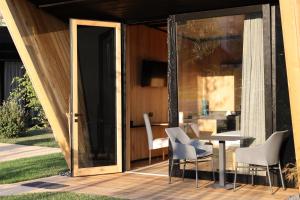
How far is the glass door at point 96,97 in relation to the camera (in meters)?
7.34

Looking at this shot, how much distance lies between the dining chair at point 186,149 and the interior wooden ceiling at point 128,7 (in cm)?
185

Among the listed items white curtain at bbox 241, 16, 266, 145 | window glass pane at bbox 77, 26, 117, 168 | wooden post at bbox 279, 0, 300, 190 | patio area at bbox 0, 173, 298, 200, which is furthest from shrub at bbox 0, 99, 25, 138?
wooden post at bbox 279, 0, 300, 190

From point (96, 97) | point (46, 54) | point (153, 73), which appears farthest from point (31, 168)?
point (153, 73)

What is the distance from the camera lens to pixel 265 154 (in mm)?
5992

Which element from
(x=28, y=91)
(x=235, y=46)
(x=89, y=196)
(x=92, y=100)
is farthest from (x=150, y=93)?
(x=28, y=91)

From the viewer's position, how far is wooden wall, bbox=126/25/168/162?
9.07m

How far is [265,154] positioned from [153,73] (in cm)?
401

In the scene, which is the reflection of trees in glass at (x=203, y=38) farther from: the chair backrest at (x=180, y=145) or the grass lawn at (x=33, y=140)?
the grass lawn at (x=33, y=140)

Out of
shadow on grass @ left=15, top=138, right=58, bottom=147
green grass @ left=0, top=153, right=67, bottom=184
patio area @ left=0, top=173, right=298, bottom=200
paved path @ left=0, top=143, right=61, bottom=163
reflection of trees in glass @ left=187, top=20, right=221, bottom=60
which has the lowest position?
patio area @ left=0, top=173, right=298, bottom=200

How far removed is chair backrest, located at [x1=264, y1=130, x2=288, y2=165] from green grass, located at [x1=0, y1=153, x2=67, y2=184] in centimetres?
353

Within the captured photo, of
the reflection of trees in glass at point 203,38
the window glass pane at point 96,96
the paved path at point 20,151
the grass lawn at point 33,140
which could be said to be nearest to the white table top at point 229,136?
the reflection of trees in glass at point 203,38

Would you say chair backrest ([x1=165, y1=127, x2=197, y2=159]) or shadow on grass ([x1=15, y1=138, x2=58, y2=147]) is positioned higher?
chair backrest ([x1=165, y1=127, x2=197, y2=159])

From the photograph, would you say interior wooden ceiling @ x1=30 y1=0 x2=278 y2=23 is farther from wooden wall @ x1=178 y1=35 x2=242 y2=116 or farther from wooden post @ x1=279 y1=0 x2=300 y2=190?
wooden post @ x1=279 y1=0 x2=300 y2=190

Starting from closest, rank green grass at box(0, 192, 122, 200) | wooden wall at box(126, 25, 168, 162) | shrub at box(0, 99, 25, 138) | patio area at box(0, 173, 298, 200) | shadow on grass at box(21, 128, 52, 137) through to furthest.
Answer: green grass at box(0, 192, 122, 200) → patio area at box(0, 173, 298, 200) → wooden wall at box(126, 25, 168, 162) → shrub at box(0, 99, 25, 138) → shadow on grass at box(21, 128, 52, 137)
